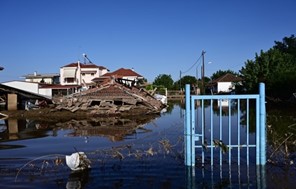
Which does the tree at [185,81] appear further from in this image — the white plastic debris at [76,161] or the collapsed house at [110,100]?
the white plastic debris at [76,161]

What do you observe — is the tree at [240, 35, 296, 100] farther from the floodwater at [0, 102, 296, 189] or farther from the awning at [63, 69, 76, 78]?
the awning at [63, 69, 76, 78]

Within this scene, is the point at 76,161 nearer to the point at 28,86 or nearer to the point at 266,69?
the point at 266,69

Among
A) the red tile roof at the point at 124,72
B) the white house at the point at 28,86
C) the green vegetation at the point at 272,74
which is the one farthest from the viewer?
the red tile roof at the point at 124,72

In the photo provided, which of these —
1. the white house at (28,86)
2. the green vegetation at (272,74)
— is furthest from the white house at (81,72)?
the green vegetation at (272,74)

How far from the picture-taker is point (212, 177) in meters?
6.99

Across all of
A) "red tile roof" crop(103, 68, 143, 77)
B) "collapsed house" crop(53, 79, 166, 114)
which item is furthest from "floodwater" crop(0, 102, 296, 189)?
"red tile roof" crop(103, 68, 143, 77)

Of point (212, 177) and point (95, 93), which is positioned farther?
point (95, 93)

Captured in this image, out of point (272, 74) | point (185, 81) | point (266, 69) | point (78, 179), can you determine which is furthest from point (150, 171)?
point (185, 81)

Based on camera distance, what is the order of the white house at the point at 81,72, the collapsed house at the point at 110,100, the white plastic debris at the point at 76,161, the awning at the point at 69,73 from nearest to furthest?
the white plastic debris at the point at 76,161 < the collapsed house at the point at 110,100 < the awning at the point at 69,73 < the white house at the point at 81,72

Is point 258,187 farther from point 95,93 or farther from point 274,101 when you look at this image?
point 274,101

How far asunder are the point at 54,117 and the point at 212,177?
20.9 m

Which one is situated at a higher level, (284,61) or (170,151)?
(284,61)

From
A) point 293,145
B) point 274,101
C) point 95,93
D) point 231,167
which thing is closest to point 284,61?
point 274,101

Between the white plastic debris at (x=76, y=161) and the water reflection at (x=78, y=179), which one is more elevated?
the white plastic debris at (x=76, y=161)
